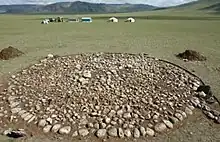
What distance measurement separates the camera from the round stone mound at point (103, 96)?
10.8m

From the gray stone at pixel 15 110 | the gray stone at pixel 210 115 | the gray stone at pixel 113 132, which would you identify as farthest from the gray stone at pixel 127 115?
the gray stone at pixel 15 110

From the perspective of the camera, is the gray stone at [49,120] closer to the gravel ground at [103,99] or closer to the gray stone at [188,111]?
the gravel ground at [103,99]

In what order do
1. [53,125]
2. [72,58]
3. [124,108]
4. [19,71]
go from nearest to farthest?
[53,125] → [124,108] → [19,71] → [72,58]

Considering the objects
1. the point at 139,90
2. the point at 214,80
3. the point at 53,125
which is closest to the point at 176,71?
the point at 214,80

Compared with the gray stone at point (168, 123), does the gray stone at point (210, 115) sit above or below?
above

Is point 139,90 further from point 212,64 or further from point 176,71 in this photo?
point 212,64

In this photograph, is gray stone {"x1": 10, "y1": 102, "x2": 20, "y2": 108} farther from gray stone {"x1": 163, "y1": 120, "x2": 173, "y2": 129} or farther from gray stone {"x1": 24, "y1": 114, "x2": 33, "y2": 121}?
gray stone {"x1": 163, "y1": 120, "x2": 173, "y2": 129}

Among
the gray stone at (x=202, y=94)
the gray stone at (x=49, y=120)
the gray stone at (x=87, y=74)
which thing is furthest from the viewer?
the gray stone at (x=87, y=74)

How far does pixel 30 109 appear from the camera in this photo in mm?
11711

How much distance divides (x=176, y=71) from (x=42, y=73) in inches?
255

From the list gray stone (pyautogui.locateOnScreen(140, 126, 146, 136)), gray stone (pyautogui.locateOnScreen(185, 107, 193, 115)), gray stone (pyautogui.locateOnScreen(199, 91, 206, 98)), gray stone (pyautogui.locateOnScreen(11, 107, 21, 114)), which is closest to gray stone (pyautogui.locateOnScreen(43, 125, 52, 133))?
gray stone (pyautogui.locateOnScreen(11, 107, 21, 114))

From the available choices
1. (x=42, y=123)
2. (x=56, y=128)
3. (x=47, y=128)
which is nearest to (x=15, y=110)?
(x=42, y=123)

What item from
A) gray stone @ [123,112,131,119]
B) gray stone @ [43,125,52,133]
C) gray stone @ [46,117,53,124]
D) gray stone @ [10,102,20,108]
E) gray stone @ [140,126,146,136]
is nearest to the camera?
gray stone @ [140,126,146,136]

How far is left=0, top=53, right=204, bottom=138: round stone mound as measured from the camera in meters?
10.8
